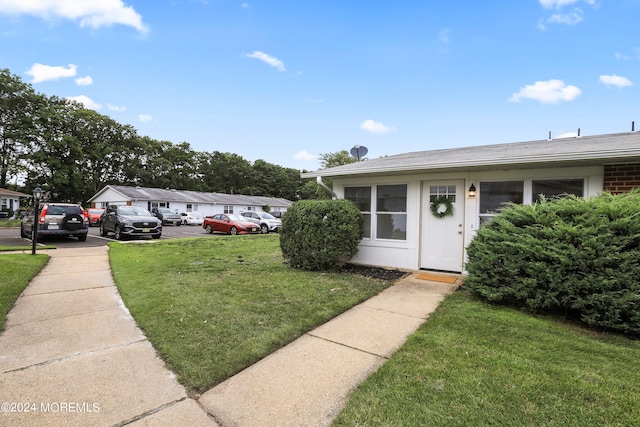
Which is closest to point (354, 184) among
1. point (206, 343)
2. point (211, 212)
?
point (206, 343)

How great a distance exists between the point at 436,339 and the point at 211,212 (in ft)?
130

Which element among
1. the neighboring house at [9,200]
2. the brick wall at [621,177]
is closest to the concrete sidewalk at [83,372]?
the brick wall at [621,177]

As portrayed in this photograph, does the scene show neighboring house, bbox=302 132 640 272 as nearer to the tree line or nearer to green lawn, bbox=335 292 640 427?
green lawn, bbox=335 292 640 427

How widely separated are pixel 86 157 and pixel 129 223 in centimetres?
3896

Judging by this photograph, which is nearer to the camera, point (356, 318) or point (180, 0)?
point (356, 318)

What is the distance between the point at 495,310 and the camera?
4016 millimetres

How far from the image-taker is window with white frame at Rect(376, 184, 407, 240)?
6.75 metres

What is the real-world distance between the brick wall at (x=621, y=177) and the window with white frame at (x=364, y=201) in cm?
416

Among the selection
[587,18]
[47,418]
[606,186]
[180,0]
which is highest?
[180,0]

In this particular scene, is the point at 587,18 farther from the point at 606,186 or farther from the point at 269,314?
the point at 269,314

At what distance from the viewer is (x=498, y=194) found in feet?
18.9

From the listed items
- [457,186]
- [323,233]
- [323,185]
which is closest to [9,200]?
[323,185]

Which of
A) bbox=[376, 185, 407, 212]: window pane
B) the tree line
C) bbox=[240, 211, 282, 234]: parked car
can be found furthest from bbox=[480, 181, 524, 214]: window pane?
the tree line

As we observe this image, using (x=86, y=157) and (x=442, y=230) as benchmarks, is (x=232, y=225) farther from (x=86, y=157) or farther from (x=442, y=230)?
(x=86, y=157)
